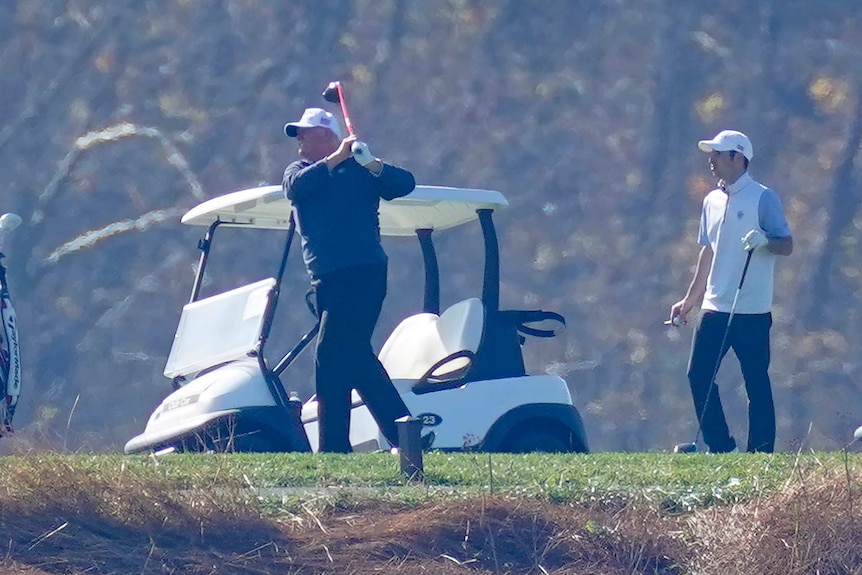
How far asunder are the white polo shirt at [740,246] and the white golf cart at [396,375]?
88cm

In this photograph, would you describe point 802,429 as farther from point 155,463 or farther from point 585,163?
point 155,463

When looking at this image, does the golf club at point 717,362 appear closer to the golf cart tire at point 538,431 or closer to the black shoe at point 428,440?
the golf cart tire at point 538,431

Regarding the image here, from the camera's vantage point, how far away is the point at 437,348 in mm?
8656

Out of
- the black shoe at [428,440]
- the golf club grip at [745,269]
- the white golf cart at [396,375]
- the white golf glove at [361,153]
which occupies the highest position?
the white golf glove at [361,153]

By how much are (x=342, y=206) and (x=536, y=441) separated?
1.64 m

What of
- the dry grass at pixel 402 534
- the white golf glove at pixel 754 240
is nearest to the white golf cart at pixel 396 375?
the white golf glove at pixel 754 240

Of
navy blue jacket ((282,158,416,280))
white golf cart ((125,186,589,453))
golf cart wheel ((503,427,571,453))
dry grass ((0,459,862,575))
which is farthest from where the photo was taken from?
golf cart wheel ((503,427,571,453))

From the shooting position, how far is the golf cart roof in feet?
27.7

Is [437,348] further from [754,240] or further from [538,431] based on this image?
[754,240]

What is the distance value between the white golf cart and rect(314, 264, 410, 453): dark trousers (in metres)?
0.33

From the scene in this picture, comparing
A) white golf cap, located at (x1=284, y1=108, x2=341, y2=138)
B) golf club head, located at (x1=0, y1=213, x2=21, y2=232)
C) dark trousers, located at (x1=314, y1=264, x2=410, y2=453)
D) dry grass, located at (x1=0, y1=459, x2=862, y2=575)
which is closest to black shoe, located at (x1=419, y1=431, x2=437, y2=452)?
dark trousers, located at (x1=314, y1=264, x2=410, y2=453)

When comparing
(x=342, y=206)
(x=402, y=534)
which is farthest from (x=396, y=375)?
(x=402, y=534)

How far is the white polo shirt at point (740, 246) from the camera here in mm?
8125

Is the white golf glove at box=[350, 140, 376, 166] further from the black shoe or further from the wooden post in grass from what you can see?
the wooden post in grass
